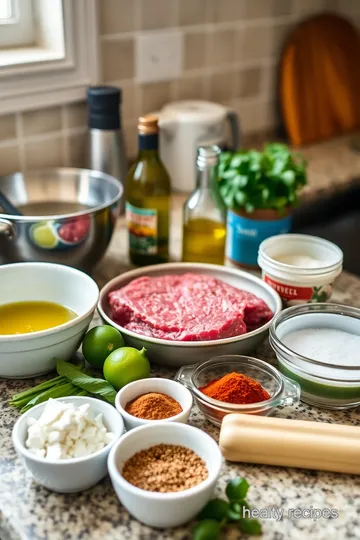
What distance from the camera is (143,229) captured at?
125cm

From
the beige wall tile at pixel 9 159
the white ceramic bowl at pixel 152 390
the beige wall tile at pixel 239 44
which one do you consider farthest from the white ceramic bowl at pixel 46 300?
the beige wall tile at pixel 239 44

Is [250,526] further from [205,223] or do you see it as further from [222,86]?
[222,86]

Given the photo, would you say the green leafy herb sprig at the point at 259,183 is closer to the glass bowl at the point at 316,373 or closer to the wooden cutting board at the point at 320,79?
the glass bowl at the point at 316,373

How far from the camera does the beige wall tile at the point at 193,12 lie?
1650 millimetres

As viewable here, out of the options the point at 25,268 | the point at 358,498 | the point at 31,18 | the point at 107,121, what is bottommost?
the point at 358,498

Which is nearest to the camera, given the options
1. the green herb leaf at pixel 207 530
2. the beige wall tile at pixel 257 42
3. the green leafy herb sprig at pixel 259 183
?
the green herb leaf at pixel 207 530

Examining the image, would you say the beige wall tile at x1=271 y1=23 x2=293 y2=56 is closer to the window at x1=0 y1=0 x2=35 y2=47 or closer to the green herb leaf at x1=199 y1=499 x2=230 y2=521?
the window at x1=0 y1=0 x2=35 y2=47

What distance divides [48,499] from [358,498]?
0.36m

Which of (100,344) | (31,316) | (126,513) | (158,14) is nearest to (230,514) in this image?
(126,513)

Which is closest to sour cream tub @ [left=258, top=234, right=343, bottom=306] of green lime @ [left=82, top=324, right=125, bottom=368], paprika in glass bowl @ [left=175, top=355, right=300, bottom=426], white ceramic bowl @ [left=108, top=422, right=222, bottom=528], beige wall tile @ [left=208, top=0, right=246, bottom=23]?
paprika in glass bowl @ [left=175, top=355, right=300, bottom=426]

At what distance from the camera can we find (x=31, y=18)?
1460 millimetres

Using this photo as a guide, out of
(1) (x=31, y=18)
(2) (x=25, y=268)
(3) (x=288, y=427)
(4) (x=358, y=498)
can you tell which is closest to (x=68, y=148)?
(1) (x=31, y=18)

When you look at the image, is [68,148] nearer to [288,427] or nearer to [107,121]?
[107,121]

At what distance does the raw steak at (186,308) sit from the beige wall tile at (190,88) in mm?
740
